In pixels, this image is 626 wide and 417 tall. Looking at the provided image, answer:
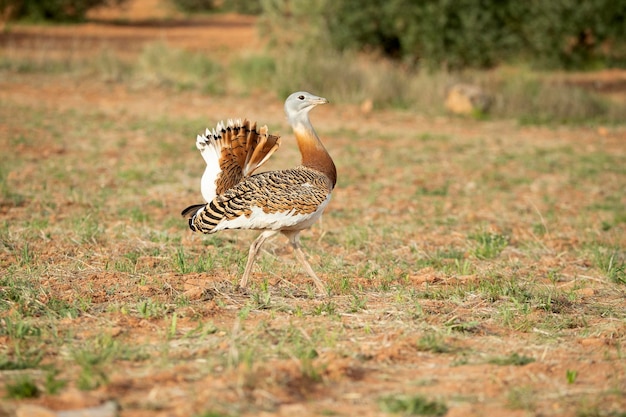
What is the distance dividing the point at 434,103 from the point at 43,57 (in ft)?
27.9

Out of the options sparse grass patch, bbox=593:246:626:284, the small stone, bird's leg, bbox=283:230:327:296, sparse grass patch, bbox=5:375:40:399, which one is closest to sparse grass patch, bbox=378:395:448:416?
sparse grass patch, bbox=5:375:40:399

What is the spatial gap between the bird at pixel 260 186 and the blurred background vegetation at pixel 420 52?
9975mm

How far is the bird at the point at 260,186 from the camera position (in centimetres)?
554

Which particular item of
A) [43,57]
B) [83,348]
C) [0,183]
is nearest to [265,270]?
[83,348]

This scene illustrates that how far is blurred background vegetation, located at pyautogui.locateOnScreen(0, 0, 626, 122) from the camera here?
52.5 feet

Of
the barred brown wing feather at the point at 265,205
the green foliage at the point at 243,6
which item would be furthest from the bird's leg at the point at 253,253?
the green foliage at the point at 243,6

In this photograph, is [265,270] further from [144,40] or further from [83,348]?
[144,40]

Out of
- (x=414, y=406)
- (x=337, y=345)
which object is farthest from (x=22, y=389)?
(x=414, y=406)

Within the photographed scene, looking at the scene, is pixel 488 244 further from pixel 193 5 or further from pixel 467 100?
pixel 193 5

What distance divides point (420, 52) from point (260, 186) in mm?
12794

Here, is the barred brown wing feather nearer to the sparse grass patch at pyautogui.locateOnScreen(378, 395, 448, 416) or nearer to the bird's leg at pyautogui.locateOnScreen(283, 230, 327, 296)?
the bird's leg at pyautogui.locateOnScreen(283, 230, 327, 296)

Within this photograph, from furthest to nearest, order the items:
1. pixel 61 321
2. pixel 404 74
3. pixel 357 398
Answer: pixel 404 74 → pixel 61 321 → pixel 357 398

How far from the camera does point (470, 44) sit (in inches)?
672

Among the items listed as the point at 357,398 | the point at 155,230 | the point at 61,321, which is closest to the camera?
the point at 357,398
